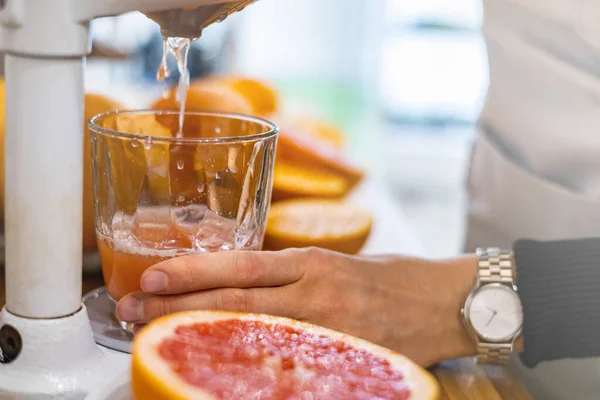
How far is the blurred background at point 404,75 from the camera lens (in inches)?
143

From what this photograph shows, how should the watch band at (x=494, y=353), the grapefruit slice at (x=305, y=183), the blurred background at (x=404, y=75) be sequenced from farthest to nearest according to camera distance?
1. the blurred background at (x=404, y=75)
2. the grapefruit slice at (x=305, y=183)
3. the watch band at (x=494, y=353)

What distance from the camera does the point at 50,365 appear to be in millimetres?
472

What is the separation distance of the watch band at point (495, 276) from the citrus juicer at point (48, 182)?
0.30 m

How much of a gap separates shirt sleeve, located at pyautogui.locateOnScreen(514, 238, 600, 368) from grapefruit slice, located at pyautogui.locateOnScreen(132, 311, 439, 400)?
0.82ft

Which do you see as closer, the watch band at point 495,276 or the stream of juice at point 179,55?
the stream of juice at point 179,55

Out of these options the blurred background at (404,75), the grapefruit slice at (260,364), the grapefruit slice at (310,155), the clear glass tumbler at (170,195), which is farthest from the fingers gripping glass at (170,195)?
the blurred background at (404,75)

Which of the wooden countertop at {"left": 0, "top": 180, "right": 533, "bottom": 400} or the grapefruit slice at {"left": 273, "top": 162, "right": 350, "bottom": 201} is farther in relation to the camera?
the grapefruit slice at {"left": 273, "top": 162, "right": 350, "bottom": 201}

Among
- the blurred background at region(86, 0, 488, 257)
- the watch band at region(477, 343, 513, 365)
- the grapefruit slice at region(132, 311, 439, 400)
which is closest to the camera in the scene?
the grapefruit slice at region(132, 311, 439, 400)

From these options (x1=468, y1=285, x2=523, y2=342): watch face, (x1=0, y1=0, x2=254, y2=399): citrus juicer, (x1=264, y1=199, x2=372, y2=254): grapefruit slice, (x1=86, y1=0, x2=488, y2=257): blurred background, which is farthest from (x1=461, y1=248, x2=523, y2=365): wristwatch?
(x1=86, y1=0, x2=488, y2=257): blurred background

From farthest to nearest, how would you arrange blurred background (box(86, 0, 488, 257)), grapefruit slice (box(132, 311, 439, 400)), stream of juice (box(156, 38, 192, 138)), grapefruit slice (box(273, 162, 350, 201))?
blurred background (box(86, 0, 488, 257)) < grapefruit slice (box(273, 162, 350, 201)) < stream of juice (box(156, 38, 192, 138)) < grapefruit slice (box(132, 311, 439, 400))

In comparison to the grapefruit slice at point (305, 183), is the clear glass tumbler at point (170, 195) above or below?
above

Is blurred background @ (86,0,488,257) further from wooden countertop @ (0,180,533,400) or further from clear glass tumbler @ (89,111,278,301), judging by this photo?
clear glass tumbler @ (89,111,278,301)

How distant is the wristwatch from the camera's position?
2.03 feet

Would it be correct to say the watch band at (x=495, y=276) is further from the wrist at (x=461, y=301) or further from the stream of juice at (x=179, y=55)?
the stream of juice at (x=179, y=55)
